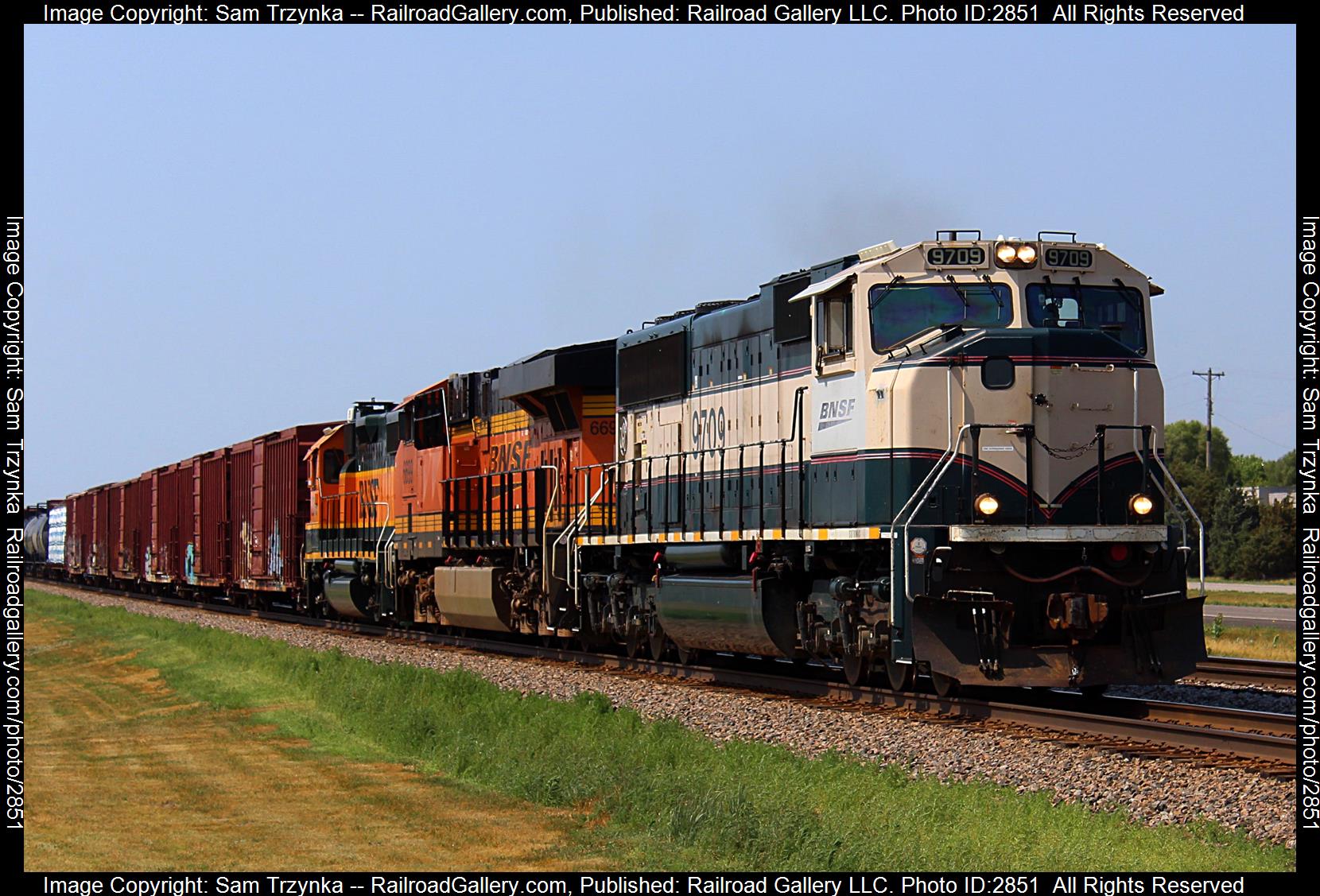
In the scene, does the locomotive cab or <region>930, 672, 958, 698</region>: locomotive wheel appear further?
<region>930, 672, 958, 698</region>: locomotive wheel

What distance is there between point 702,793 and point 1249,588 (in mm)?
56651

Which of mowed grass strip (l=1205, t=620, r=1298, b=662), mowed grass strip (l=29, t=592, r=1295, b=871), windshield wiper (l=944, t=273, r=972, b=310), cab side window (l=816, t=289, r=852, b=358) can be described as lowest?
mowed grass strip (l=1205, t=620, r=1298, b=662)

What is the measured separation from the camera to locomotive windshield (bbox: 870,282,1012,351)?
13.5m

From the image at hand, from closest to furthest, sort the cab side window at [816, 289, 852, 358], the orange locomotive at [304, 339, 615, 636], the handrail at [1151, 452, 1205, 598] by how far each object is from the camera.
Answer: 1. the handrail at [1151, 452, 1205, 598]
2. the cab side window at [816, 289, 852, 358]
3. the orange locomotive at [304, 339, 615, 636]

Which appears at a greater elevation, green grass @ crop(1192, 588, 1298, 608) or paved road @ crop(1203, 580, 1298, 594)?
Answer: green grass @ crop(1192, 588, 1298, 608)

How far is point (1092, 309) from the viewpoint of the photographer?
13.6m

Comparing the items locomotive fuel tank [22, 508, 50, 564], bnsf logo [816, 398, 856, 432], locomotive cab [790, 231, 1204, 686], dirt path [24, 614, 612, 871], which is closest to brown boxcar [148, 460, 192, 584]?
locomotive fuel tank [22, 508, 50, 564]

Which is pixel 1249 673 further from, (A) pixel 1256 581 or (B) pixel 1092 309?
(A) pixel 1256 581

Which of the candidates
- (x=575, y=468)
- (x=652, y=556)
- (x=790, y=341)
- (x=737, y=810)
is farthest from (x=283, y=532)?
(x=737, y=810)

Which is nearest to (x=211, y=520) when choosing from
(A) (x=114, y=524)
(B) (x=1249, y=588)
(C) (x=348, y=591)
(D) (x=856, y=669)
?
(C) (x=348, y=591)

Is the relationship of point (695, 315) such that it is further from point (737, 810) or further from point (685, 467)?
point (737, 810)

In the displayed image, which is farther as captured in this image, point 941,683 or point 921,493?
point 941,683

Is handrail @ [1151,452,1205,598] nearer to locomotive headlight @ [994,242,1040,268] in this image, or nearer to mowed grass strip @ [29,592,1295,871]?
locomotive headlight @ [994,242,1040,268]

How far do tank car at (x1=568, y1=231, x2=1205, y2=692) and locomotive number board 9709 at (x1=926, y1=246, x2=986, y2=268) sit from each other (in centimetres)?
1
